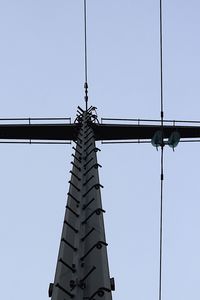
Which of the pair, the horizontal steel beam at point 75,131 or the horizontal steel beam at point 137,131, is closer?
the horizontal steel beam at point 75,131

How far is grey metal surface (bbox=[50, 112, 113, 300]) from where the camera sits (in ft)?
21.2

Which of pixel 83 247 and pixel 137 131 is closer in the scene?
pixel 83 247

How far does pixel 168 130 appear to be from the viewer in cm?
1850

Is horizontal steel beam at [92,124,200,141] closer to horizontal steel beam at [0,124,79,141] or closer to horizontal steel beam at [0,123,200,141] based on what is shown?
horizontal steel beam at [0,123,200,141]

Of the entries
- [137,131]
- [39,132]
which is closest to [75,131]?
[39,132]

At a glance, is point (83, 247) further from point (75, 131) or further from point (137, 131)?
point (137, 131)

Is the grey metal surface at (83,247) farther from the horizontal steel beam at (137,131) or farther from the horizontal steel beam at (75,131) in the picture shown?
the horizontal steel beam at (137,131)

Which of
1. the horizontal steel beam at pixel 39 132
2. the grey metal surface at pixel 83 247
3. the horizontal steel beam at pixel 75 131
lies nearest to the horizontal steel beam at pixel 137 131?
the horizontal steel beam at pixel 75 131

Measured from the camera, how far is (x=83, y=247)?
7.58 m

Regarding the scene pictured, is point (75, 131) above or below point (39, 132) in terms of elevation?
below

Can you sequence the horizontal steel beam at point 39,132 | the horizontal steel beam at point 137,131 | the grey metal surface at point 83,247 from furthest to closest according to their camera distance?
the horizontal steel beam at point 137,131 → the horizontal steel beam at point 39,132 → the grey metal surface at point 83,247

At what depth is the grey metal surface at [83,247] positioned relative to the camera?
21.2 feet

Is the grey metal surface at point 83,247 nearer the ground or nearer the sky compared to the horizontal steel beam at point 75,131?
nearer the ground

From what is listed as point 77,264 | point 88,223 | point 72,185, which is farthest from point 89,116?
point 77,264
